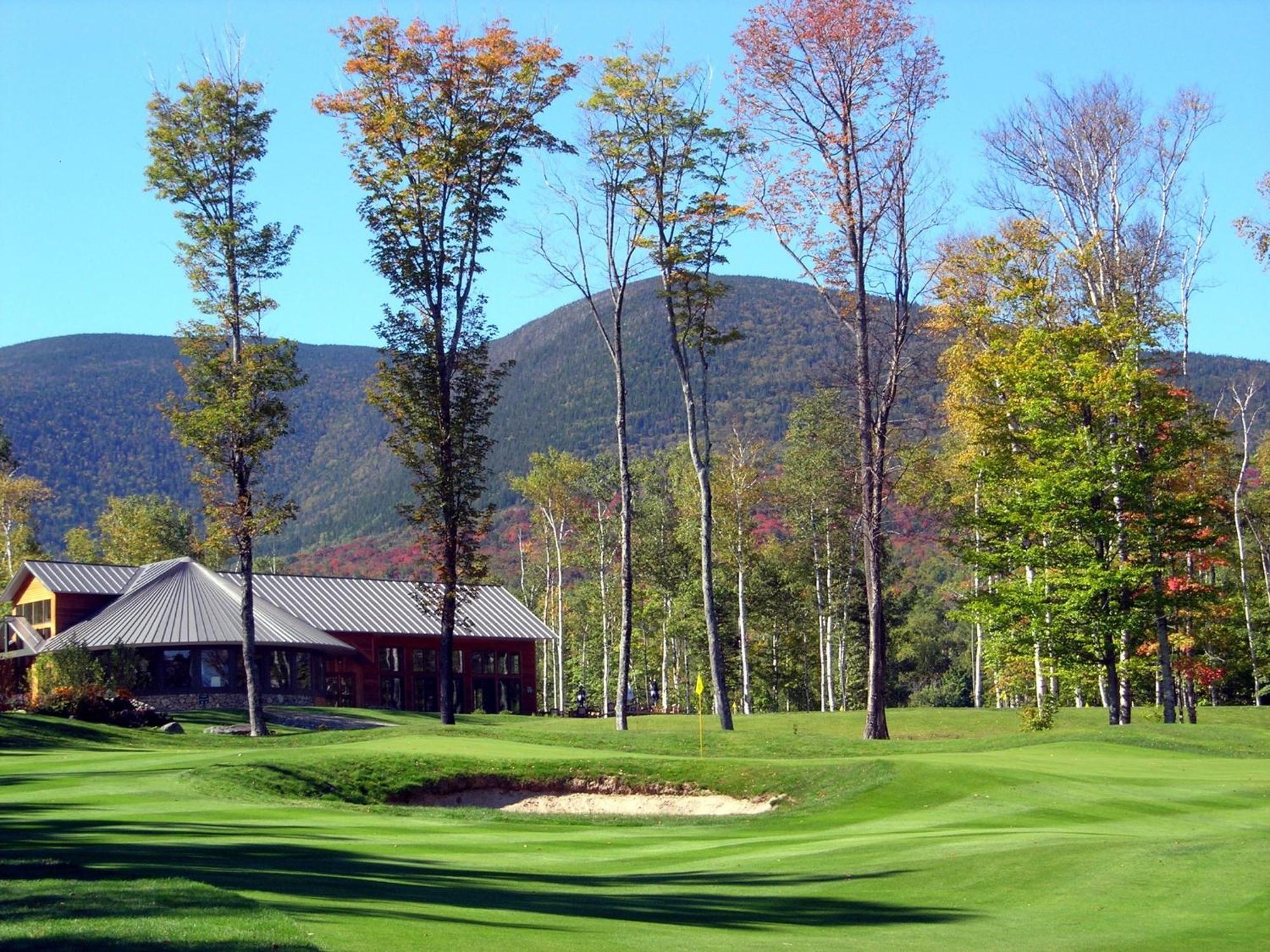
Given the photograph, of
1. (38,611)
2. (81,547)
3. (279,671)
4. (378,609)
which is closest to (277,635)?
(279,671)

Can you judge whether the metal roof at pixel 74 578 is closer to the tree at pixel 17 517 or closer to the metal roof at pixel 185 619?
the metal roof at pixel 185 619

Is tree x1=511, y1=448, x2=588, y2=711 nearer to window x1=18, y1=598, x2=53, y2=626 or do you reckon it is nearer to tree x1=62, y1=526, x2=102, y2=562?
window x1=18, y1=598, x2=53, y2=626

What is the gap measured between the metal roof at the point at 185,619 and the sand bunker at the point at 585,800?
3156 cm

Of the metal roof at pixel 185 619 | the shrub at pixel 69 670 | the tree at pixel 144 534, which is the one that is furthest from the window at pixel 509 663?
the shrub at pixel 69 670

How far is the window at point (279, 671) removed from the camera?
58.7 meters

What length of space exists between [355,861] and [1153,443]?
30.1 meters

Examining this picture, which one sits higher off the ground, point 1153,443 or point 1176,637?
point 1153,443

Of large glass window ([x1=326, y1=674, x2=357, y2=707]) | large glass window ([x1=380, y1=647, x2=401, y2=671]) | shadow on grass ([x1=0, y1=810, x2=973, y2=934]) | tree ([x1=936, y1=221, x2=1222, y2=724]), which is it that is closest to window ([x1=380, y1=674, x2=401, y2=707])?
large glass window ([x1=380, y1=647, x2=401, y2=671])

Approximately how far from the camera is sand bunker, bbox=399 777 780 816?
23875 mm

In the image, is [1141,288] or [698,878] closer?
A: [698,878]

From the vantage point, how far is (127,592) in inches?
2392

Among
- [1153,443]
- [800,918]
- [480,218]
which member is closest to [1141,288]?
[1153,443]

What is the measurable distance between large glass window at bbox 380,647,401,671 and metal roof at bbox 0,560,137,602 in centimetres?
1250

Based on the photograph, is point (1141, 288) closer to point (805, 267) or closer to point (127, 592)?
point (805, 267)
